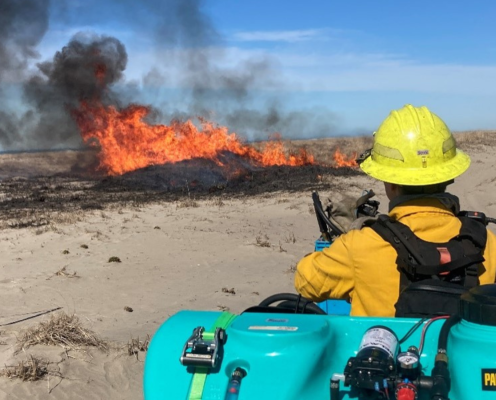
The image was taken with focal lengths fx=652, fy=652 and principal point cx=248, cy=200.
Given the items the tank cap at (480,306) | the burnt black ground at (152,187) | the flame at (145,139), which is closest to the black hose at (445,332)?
the tank cap at (480,306)

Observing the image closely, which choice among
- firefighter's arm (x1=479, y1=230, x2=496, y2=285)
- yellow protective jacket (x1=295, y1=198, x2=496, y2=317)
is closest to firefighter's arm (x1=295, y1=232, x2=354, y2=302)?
yellow protective jacket (x1=295, y1=198, x2=496, y2=317)

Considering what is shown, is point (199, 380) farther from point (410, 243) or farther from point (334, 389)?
point (410, 243)

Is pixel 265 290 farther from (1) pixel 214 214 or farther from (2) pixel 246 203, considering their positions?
(2) pixel 246 203

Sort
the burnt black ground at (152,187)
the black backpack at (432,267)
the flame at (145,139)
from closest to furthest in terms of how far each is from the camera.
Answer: the black backpack at (432,267) → the burnt black ground at (152,187) → the flame at (145,139)

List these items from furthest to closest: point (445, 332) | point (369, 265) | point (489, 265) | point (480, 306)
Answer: point (489, 265), point (369, 265), point (445, 332), point (480, 306)

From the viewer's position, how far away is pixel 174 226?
1320 centimetres

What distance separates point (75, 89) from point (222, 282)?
20.2 metres

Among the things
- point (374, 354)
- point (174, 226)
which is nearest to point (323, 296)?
point (374, 354)

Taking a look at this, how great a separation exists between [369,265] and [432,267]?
0.76 feet

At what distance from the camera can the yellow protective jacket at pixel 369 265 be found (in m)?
2.45

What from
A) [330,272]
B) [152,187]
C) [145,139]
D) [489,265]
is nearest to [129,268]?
[330,272]

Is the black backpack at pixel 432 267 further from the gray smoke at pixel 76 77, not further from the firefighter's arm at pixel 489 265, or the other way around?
the gray smoke at pixel 76 77

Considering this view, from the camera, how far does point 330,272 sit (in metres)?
2.49

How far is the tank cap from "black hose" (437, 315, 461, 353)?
81mm
